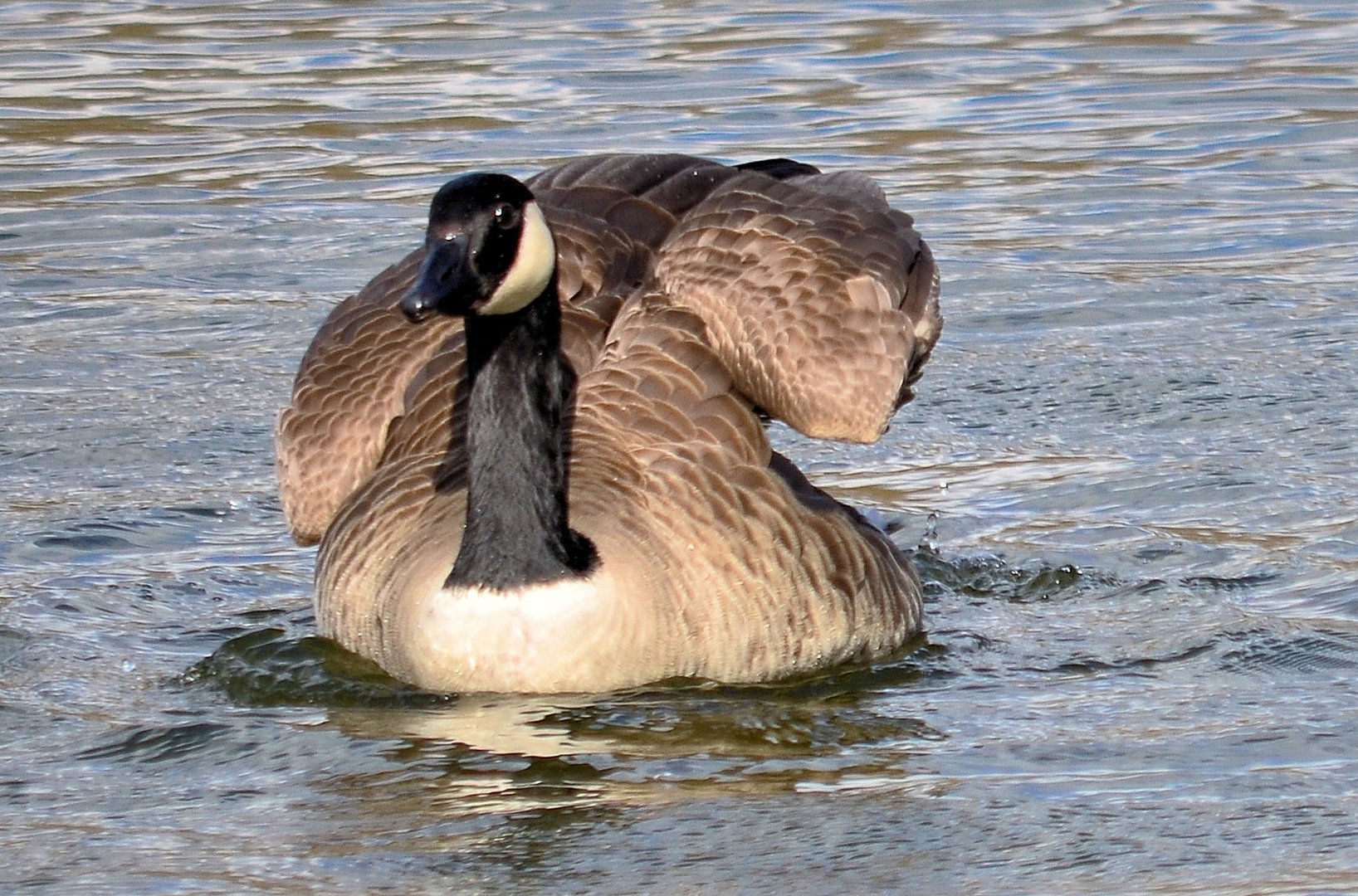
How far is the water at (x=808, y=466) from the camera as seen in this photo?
6172 millimetres

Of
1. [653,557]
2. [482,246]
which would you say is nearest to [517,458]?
[653,557]

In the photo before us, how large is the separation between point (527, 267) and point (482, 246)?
0.77ft

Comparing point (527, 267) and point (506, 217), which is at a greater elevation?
point (506, 217)

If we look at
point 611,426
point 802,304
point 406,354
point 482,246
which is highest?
point 482,246

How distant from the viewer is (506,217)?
270 inches

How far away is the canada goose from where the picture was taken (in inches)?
286

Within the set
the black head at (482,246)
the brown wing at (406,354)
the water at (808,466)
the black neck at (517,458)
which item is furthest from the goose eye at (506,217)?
the water at (808,466)

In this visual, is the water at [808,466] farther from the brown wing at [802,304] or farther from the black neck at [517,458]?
the brown wing at [802,304]

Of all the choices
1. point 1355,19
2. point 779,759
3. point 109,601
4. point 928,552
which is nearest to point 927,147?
point 1355,19

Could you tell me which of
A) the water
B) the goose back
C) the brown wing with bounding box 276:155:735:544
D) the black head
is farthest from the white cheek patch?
the water

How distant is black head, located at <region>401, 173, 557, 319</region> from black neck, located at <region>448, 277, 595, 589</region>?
212 millimetres

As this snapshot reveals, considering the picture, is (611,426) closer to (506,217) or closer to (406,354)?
(406,354)

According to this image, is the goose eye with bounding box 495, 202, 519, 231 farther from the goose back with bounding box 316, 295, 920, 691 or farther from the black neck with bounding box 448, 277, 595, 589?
the goose back with bounding box 316, 295, 920, 691

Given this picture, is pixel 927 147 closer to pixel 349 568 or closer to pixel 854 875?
pixel 349 568
